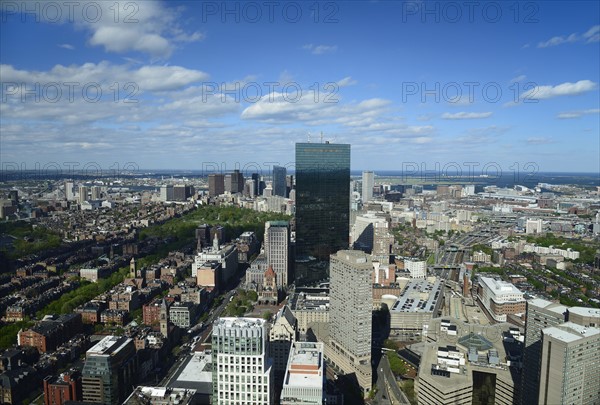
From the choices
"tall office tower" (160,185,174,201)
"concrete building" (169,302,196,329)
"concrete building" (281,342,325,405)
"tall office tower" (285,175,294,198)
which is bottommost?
"concrete building" (169,302,196,329)

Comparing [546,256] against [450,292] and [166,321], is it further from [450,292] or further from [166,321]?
[166,321]

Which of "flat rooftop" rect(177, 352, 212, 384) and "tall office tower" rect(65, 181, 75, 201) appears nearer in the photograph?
"flat rooftop" rect(177, 352, 212, 384)

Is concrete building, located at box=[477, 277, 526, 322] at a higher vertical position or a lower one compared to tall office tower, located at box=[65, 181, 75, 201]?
lower

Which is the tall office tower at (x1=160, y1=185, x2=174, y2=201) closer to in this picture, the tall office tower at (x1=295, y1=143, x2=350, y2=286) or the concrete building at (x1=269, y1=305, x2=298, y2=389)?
the tall office tower at (x1=295, y1=143, x2=350, y2=286)

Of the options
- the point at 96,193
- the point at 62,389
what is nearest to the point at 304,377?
the point at 62,389

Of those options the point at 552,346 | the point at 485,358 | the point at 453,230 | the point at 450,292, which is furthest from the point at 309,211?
the point at 453,230

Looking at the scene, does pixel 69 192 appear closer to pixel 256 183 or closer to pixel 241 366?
pixel 256 183

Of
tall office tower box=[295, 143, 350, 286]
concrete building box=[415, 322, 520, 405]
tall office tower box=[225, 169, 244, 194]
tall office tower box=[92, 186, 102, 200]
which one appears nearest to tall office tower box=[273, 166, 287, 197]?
tall office tower box=[225, 169, 244, 194]
